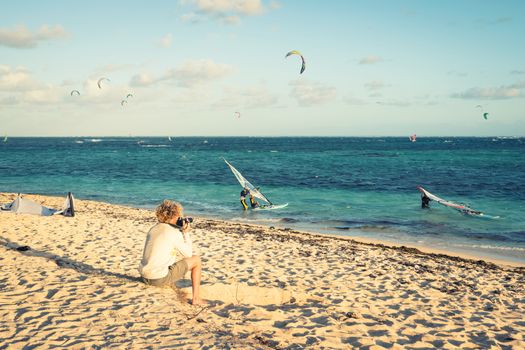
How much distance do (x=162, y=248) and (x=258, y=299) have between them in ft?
6.02

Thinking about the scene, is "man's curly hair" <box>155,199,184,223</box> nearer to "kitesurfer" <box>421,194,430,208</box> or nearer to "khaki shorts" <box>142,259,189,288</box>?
"khaki shorts" <box>142,259,189,288</box>

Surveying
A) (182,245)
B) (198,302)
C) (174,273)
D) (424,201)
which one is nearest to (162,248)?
(182,245)

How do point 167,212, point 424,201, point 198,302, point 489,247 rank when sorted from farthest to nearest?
point 424,201 < point 489,247 < point 198,302 < point 167,212

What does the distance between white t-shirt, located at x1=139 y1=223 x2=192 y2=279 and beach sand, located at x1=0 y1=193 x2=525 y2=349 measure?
1.28ft

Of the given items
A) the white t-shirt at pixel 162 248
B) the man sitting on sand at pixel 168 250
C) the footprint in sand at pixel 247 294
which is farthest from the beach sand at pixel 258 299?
the white t-shirt at pixel 162 248

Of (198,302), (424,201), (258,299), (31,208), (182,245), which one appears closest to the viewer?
(182,245)

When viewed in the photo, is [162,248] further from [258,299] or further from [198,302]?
[258,299]

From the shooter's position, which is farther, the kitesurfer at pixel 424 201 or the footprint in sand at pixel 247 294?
the kitesurfer at pixel 424 201

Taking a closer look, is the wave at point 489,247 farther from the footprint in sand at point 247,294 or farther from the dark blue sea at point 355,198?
the footprint in sand at point 247,294

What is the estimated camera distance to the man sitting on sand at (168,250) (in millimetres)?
5332

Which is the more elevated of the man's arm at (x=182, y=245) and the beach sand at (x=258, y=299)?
the man's arm at (x=182, y=245)

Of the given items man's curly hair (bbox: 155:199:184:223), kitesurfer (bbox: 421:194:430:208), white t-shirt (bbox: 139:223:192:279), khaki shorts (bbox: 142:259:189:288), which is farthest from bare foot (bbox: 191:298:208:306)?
kitesurfer (bbox: 421:194:430:208)

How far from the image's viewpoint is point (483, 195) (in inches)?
960

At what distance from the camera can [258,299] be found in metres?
6.29
